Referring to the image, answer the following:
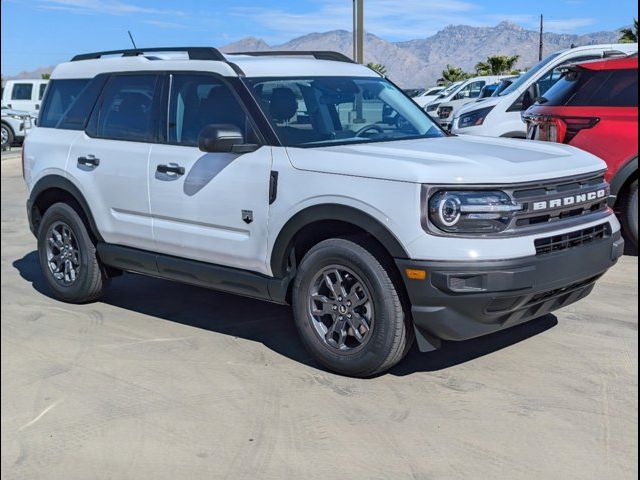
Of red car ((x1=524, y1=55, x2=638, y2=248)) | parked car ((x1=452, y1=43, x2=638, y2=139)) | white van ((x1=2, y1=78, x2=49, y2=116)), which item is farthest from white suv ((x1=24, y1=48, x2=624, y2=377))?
white van ((x1=2, y1=78, x2=49, y2=116))

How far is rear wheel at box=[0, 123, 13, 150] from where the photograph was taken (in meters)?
21.7

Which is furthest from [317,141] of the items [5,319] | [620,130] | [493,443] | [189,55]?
[620,130]

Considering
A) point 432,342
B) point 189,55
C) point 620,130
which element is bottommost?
point 432,342

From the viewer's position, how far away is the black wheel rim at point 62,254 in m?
6.05

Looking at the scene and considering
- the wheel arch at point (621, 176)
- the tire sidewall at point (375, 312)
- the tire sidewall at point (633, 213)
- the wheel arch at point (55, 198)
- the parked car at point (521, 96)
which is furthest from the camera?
the parked car at point (521, 96)

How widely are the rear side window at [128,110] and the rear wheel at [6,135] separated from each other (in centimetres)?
1740

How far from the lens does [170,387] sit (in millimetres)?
4344

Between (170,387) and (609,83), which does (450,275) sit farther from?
(609,83)

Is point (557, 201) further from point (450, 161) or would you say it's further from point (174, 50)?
point (174, 50)

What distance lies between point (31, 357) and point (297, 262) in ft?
5.84

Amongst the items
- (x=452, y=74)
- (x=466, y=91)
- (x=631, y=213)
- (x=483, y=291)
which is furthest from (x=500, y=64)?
(x=483, y=291)

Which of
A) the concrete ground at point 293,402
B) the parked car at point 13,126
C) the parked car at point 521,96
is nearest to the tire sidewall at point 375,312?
the concrete ground at point 293,402

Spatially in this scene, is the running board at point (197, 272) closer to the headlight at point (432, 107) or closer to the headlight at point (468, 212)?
the headlight at point (468, 212)

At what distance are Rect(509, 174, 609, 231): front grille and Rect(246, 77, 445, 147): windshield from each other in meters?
1.21
